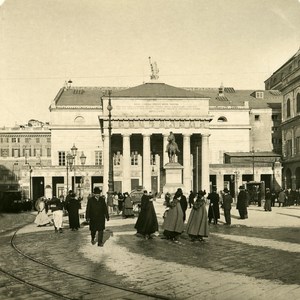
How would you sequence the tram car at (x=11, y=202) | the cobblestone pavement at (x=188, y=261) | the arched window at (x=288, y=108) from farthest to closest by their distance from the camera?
1. the arched window at (x=288, y=108)
2. the tram car at (x=11, y=202)
3. the cobblestone pavement at (x=188, y=261)

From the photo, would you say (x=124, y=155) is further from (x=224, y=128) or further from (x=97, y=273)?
(x=97, y=273)

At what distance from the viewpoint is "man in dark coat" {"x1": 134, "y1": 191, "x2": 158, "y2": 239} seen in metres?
16.8

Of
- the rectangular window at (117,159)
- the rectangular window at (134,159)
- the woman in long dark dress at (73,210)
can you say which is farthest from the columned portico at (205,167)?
the woman in long dark dress at (73,210)

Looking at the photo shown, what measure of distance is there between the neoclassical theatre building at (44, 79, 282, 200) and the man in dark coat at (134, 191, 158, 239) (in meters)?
44.0

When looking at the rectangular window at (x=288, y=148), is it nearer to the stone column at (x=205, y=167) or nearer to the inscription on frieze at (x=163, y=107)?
the stone column at (x=205, y=167)

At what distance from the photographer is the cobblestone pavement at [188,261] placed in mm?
8673

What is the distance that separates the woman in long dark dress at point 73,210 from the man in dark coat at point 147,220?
363 cm

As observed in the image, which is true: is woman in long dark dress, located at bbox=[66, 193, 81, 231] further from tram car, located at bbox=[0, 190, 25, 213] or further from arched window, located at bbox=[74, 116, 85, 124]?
arched window, located at bbox=[74, 116, 85, 124]

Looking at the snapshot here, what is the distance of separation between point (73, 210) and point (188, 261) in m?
9.25

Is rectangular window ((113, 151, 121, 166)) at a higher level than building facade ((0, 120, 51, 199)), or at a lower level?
lower

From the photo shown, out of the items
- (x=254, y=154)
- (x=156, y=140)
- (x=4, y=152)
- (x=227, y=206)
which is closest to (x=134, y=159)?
(x=156, y=140)

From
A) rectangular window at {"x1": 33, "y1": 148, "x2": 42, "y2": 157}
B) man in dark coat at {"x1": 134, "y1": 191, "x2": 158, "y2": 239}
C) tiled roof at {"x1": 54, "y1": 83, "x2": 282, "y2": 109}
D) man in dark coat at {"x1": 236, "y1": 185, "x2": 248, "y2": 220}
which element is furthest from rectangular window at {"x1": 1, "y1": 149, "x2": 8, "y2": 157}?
man in dark coat at {"x1": 134, "y1": 191, "x2": 158, "y2": 239}

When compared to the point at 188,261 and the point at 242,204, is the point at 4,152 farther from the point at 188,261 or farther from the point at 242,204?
the point at 188,261

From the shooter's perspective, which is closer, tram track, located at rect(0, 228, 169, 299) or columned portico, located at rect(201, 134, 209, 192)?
tram track, located at rect(0, 228, 169, 299)
